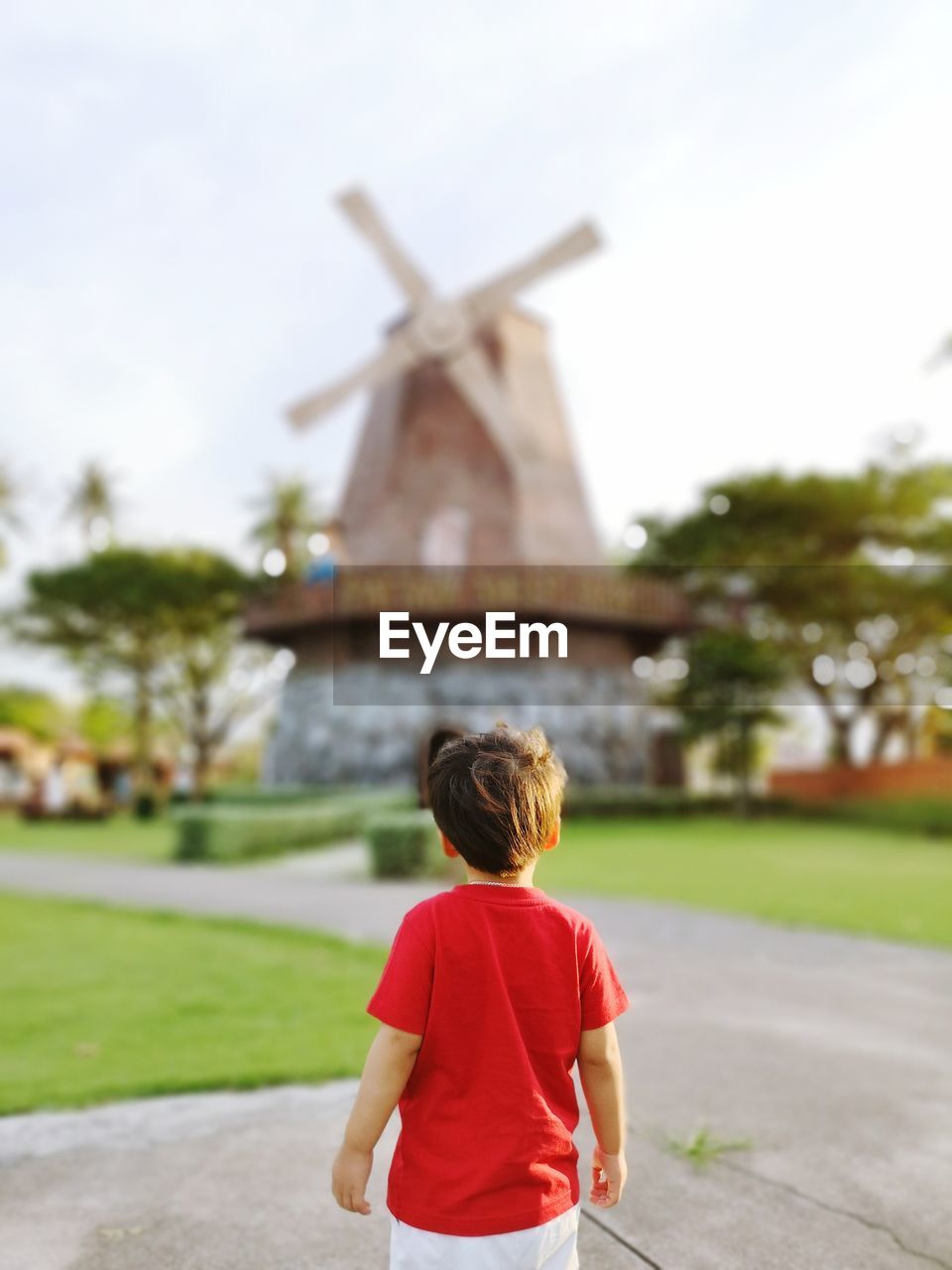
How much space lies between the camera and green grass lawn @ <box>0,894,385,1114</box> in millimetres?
4094

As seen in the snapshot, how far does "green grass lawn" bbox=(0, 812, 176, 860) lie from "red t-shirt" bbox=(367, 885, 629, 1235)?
1331 centimetres

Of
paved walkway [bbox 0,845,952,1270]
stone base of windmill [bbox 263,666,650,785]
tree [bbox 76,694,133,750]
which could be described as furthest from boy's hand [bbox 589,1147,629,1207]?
tree [bbox 76,694,133,750]

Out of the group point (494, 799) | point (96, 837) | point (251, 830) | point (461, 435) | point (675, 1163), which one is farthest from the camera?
point (461, 435)

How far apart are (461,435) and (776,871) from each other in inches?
548

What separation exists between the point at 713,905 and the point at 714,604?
55.7ft

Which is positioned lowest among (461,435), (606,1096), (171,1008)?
(171,1008)

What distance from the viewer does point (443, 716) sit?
23.0m

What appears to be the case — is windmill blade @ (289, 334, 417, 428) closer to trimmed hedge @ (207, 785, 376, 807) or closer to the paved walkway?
trimmed hedge @ (207, 785, 376, 807)

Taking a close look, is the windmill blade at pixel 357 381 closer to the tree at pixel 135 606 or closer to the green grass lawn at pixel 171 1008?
the tree at pixel 135 606

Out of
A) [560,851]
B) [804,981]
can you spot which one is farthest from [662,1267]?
[560,851]

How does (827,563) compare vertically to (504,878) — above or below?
above

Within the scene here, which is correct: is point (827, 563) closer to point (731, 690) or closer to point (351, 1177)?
point (731, 690)

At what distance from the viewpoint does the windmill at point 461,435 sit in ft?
75.6

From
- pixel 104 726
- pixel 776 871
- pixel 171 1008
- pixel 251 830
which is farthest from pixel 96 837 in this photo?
pixel 104 726
